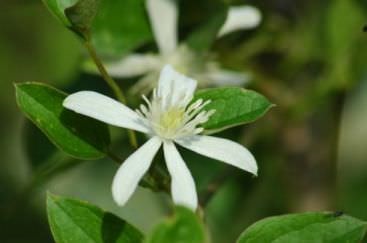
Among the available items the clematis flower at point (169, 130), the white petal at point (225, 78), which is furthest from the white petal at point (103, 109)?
the white petal at point (225, 78)

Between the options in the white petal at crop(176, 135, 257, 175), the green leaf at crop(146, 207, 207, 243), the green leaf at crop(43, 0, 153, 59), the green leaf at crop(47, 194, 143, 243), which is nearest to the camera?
the green leaf at crop(146, 207, 207, 243)

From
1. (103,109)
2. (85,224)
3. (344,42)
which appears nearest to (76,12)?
(103,109)

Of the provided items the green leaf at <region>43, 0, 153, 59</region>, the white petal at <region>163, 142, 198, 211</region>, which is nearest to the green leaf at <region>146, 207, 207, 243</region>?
the white petal at <region>163, 142, 198, 211</region>

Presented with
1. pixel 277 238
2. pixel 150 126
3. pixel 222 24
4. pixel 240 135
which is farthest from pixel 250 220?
pixel 277 238

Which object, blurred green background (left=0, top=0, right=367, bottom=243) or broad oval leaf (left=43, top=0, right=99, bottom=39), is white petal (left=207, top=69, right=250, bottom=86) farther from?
broad oval leaf (left=43, top=0, right=99, bottom=39)

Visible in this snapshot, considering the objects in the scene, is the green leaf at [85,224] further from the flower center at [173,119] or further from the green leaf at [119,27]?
the green leaf at [119,27]

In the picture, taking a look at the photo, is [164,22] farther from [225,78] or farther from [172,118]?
[172,118]
